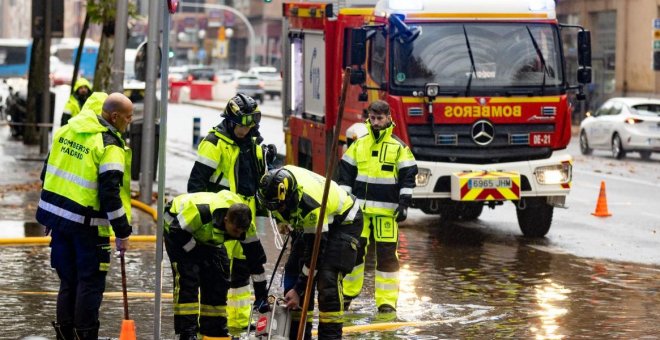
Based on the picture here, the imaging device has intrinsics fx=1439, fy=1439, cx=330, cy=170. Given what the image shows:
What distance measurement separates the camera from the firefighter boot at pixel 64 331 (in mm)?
9500

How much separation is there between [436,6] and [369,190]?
4793 millimetres

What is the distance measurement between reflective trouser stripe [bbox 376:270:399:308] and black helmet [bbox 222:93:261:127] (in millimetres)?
2009

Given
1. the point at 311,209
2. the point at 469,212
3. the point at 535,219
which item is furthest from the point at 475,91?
the point at 311,209

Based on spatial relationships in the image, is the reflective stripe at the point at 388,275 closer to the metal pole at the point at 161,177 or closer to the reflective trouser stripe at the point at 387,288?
the reflective trouser stripe at the point at 387,288

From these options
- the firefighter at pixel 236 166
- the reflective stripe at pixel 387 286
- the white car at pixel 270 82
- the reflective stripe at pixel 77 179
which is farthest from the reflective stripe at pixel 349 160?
the white car at pixel 270 82

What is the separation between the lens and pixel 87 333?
9.41m

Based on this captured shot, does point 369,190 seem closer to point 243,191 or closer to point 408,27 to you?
point 243,191

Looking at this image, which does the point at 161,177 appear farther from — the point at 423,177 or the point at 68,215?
the point at 423,177

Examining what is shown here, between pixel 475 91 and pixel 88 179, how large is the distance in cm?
800

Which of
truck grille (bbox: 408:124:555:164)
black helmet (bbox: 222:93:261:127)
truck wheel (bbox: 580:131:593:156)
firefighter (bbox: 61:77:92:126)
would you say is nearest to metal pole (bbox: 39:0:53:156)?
firefighter (bbox: 61:77:92:126)

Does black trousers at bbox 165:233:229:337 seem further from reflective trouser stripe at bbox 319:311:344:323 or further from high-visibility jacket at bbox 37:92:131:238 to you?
reflective trouser stripe at bbox 319:311:344:323

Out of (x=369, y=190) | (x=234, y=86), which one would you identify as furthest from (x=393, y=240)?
(x=234, y=86)

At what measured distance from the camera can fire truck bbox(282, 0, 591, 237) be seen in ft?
53.7

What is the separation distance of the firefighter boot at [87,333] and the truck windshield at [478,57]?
24.9ft
